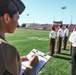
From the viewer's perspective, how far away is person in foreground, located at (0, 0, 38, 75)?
1.32m

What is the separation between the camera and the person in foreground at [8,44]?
4.33 ft

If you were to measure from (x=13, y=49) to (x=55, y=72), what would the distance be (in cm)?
617

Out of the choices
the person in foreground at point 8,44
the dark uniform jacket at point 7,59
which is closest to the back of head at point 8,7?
the person in foreground at point 8,44

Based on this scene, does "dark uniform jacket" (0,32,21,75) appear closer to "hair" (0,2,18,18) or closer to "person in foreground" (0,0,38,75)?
"person in foreground" (0,0,38,75)

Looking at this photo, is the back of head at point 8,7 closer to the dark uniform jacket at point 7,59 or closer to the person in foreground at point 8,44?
the person in foreground at point 8,44

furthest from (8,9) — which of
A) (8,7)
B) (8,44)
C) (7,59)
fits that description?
(7,59)

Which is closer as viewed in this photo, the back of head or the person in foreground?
the person in foreground

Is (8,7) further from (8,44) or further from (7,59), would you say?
(7,59)

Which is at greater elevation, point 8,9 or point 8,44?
point 8,9

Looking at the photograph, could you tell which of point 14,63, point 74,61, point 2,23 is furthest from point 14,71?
point 74,61

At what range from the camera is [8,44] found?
1.39 meters

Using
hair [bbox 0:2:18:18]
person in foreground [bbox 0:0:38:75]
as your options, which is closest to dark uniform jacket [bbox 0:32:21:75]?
person in foreground [bbox 0:0:38:75]

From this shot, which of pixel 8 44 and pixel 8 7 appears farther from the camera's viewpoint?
Answer: pixel 8 7

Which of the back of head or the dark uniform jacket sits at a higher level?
the back of head
